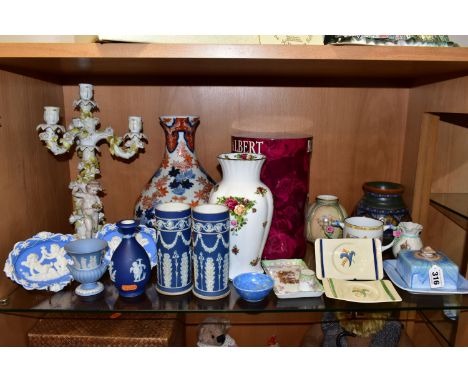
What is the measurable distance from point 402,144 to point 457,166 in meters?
0.14

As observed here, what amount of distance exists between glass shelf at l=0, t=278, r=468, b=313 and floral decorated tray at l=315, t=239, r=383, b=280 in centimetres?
7

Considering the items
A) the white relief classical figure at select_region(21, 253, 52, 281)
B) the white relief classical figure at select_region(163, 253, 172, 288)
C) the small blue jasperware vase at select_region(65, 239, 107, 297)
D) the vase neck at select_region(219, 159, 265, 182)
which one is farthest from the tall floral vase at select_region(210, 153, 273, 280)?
the white relief classical figure at select_region(21, 253, 52, 281)

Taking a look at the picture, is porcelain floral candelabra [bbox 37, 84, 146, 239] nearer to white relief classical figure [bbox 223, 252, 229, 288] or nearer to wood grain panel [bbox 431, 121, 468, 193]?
white relief classical figure [bbox 223, 252, 229, 288]

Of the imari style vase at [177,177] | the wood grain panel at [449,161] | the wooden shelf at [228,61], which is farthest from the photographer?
the wood grain panel at [449,161]

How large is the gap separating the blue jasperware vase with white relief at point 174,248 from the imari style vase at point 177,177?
0.11 metres

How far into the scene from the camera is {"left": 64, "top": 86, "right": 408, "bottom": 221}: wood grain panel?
3.21 feet

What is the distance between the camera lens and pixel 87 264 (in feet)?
2.30

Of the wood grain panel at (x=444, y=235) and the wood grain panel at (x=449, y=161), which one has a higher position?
the wood grain panel at (x=449, y=161)

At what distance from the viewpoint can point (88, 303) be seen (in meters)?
0.71

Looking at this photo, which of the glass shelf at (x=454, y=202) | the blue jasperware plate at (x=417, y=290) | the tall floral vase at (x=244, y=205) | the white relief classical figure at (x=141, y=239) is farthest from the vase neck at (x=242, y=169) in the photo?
the glass shelf at (x=454, y=202)

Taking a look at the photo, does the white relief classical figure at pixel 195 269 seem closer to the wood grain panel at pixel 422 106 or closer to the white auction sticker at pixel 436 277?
the white auction sticker at pixel 436 277

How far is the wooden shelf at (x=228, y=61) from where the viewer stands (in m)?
0.64

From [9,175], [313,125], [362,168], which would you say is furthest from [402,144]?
[9,175]

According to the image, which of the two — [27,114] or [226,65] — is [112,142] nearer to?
[27,114]
